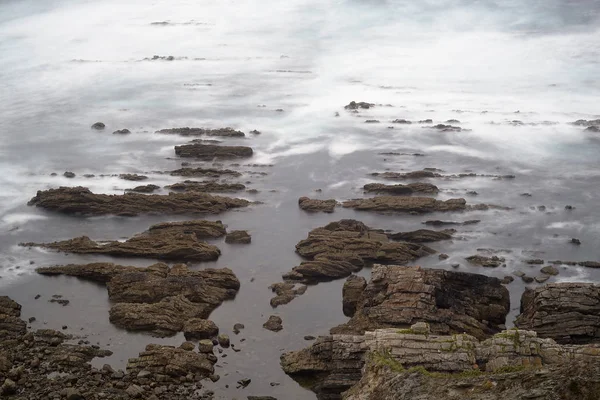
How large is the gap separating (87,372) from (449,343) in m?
15.6

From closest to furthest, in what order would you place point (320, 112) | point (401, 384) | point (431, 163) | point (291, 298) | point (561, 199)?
point (401, 384), point (291, 298), point (561, 199), point (431, 163), point (320, 112)

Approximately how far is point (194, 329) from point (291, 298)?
6233 mm

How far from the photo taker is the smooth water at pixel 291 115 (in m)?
44.7

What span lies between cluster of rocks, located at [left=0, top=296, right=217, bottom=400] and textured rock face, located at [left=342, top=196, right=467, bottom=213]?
2078 centimetres

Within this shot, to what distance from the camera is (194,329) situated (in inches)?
1465

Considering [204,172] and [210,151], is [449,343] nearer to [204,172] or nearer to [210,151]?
[204,172]

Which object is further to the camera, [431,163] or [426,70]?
[426,70]

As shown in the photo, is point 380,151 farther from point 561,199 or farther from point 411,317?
point 411,317

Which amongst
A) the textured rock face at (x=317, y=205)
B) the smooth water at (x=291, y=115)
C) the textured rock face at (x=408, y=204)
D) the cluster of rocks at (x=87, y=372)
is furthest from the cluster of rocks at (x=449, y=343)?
the textured rock face at (x=408, y=204)

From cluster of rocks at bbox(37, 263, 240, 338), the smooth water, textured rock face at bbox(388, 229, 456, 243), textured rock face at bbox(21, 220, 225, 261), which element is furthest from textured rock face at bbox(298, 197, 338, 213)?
cluster of rocks at bbox(37, 263, 240, 338)

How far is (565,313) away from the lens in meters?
36.1

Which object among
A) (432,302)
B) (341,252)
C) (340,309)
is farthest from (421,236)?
(432,302)

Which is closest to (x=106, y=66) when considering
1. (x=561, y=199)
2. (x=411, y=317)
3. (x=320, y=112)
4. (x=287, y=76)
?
(x=287, y=76)

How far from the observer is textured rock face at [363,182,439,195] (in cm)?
5612
